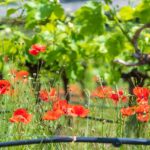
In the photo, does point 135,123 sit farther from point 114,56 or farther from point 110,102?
point 114,56

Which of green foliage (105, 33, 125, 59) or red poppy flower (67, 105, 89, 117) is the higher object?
red poppy flower (67, 105, 89, 117)

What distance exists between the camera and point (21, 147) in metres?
2.86

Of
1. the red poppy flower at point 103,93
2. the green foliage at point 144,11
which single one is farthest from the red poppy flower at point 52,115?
the green foliage at point 144,11

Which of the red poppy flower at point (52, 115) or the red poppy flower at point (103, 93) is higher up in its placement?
the red poppy flower at point (52, 115)

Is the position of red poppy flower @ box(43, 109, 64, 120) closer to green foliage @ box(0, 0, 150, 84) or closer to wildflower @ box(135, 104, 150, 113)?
wildflower @ box(135, 104, 150, 113)

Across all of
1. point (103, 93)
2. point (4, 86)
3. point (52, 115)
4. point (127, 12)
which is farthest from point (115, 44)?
point (52, 115)

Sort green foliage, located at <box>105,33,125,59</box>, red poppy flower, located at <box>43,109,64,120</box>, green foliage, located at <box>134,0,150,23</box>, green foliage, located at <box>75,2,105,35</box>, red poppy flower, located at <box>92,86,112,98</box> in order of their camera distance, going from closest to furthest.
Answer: red poppy flower, located at <box>43,109,64,120</box> → red poppy flower, located at <box>92,86,112,98</box> → green foliage, located at <box>134,0,150,23</box> → green foliage, located at <box>75,2,105,35</box> → green foliage, located at <box>105,33,125,59</box>

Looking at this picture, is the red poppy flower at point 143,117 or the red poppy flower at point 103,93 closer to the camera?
the red poppy flower at point 143,117

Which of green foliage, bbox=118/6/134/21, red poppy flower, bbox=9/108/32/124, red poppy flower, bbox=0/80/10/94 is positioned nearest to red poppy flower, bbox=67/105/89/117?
red poppy flower, bbox=9/108/32/124

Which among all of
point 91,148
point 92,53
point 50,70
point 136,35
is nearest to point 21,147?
point 91,148

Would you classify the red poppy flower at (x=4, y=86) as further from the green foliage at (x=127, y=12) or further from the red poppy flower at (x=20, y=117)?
the green foliage at (x=127, y=12)

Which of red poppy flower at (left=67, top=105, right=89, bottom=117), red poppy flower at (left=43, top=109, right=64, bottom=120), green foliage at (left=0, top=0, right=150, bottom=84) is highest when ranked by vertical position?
red poppy flower at (left=43, top=109, right=64, bottom=120)

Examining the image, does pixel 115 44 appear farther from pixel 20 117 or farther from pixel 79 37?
pixel 20 117

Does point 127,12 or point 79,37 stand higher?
point 127,12
